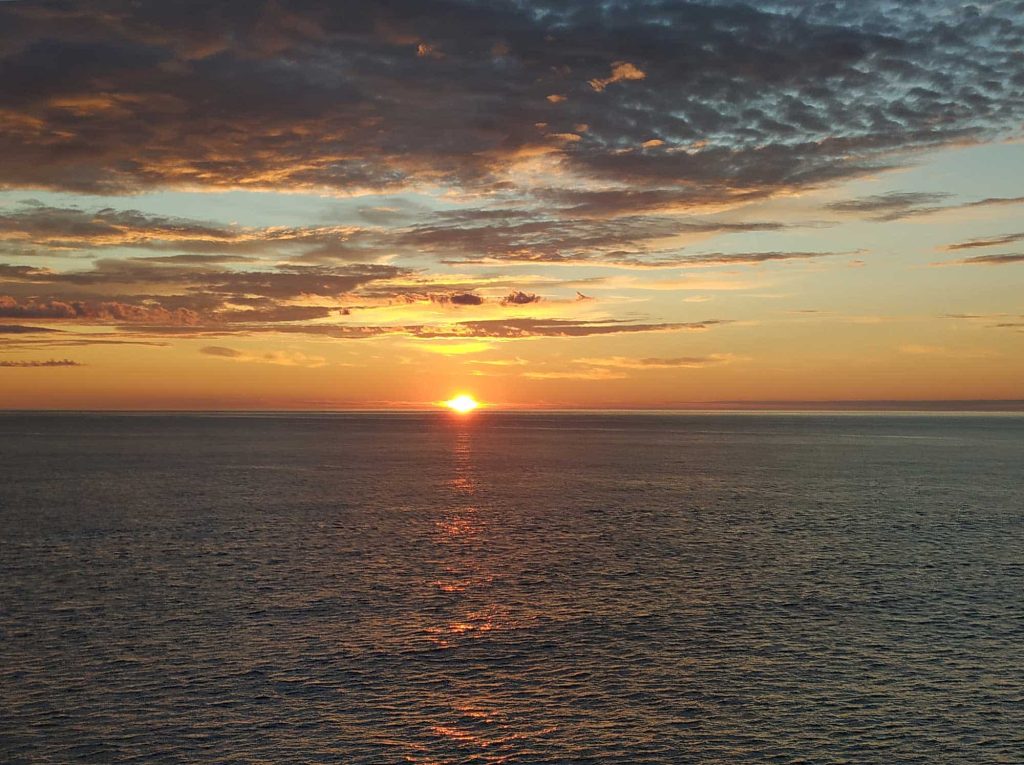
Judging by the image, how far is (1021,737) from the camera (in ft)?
93.0

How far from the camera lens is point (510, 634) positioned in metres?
39.6

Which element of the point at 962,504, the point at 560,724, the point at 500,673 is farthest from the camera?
the point at 962,504

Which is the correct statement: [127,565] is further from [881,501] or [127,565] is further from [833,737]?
[881,501]

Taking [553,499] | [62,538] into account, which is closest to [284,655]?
[62,538]

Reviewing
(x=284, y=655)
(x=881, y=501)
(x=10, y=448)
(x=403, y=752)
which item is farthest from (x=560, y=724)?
(x=10, y=448)

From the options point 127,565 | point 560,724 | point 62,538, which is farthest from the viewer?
point 62,538

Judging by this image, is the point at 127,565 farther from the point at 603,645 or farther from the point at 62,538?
the point at 603,645

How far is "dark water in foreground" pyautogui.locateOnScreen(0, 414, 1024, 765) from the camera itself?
2841cm

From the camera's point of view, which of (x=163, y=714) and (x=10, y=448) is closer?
(x=163, y=714)

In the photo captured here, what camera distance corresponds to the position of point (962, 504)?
290 ft

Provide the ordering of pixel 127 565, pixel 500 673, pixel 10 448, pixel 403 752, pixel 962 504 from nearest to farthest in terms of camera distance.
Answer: pixel 403 752, pixel 500 673, pixel 127 565, pixel 962 504, pixel 10 448

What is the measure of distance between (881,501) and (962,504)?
7272 millimetres

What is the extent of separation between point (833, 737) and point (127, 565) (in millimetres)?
41790

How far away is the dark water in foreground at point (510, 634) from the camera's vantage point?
93.2ft
